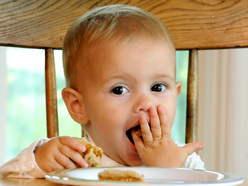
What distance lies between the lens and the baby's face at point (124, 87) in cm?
89

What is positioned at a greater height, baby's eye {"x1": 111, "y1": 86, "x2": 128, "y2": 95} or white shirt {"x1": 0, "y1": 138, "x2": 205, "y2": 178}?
baby's eye {"x1": 111, "y1": 86, "x2": 128, "y2": 95}

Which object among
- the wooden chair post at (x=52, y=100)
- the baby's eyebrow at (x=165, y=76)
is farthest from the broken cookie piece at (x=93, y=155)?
the wooden chair post at (x=52, y=100)

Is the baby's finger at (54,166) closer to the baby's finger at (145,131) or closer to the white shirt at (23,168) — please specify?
the white shirt at (23,168)

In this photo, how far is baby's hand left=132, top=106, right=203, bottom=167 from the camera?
0.79m

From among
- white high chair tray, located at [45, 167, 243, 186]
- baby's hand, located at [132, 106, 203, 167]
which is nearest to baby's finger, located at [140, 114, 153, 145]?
baby's hand, located at [132, 106, 203, 167]

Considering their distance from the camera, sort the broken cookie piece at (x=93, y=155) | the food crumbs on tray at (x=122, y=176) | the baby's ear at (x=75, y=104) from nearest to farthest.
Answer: the food crumbs on tray at (x=122, y=176)
the broken cookie piece at (x=93, y=155)
the baby's ear at (x=75, y=104)

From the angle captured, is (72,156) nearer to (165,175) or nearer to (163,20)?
(165,175)

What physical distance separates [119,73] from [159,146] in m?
0.18

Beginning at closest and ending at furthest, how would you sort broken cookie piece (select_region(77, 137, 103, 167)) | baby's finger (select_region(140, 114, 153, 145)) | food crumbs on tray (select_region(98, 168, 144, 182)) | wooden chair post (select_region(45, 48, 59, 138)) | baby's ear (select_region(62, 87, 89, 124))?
1. food crumbs on tray (select_region(98, 168, 144, 182))
2. broken cookie piece (select_region(77, 137, 103, 167))
3. baby's finger (select_region(140, 114, 153, 145))
4. baby's ear (select_region(62, 87, 89, 124))
5. wooden chair post (select_region(45, 48, 59, 138))

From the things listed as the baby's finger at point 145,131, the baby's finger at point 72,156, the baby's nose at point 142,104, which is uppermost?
the baby's nose at point 142,104

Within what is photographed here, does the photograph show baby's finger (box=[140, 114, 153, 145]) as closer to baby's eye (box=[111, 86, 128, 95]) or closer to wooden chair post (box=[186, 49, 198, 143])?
baby's eye (box=[111, 86, 128, 95])

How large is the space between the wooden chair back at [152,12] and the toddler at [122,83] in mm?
82

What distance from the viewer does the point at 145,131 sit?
84 centimetres

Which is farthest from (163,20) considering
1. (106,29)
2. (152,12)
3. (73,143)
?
(73,143)
